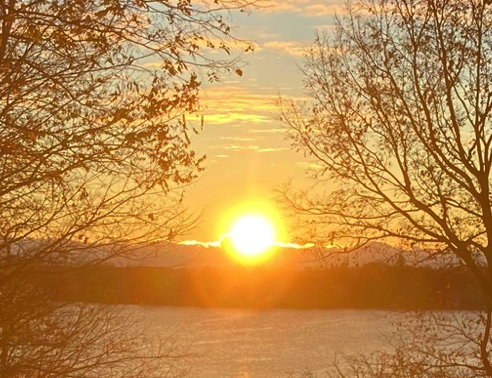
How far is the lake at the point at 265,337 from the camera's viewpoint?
53750mm

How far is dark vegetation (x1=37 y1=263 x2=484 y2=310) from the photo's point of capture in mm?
12852

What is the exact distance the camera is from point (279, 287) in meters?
72.5

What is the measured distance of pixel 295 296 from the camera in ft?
244

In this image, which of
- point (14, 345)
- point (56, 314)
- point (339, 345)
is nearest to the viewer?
point (14, 345)

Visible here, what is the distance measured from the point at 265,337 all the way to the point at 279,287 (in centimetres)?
415

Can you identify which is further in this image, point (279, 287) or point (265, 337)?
point (279, 287)

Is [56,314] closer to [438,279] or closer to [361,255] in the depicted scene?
[361,255]

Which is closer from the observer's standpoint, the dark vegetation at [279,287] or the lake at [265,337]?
the dark vegetation at [279,287]

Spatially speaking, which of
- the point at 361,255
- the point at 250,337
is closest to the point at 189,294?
the point at 250,337

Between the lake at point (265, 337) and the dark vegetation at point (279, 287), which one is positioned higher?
the dark vegetation at point (279, 287)

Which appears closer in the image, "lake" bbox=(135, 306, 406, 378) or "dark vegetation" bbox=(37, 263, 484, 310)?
"dark vegetation" bbox=(37, 263, 484, 310)

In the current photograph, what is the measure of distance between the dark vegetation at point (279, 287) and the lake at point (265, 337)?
130 centimetres

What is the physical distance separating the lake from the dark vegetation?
51.2 inches

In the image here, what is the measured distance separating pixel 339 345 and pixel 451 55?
49907 millimetres
